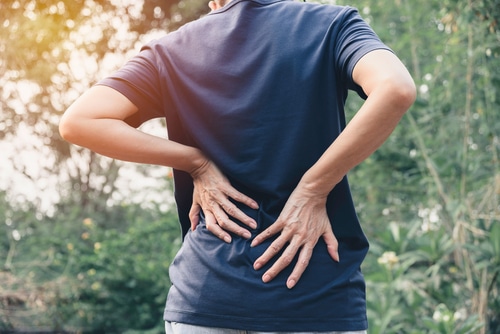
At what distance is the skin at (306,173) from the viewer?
4.22 ft

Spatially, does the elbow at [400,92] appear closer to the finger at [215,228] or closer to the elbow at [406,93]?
the elbow at [406,93]

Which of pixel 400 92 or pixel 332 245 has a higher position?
pixel 400 92

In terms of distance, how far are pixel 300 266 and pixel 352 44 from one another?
44cm

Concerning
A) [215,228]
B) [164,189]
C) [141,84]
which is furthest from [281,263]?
[164,189]

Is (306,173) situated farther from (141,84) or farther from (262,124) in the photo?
(141,84)

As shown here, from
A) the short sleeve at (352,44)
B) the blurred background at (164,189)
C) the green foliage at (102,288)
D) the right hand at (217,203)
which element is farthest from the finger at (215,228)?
the green foliage at (102,288)

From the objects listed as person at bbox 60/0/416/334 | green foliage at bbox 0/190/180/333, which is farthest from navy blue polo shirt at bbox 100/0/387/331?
green foliage at bbox 0/190/180/333


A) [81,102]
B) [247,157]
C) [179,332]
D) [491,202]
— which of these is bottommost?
[491,202]

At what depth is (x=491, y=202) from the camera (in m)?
4.16

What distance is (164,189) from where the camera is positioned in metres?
6.18

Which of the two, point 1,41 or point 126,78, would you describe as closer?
point 126,78

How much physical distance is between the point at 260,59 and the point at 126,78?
30cm

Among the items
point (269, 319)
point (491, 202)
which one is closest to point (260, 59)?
point (269, 319)

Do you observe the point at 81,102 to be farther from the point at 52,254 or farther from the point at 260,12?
the point at 52,254
